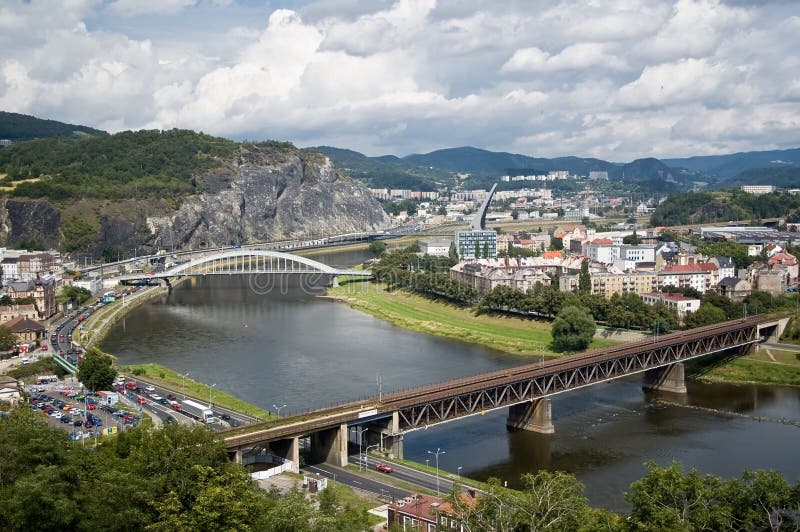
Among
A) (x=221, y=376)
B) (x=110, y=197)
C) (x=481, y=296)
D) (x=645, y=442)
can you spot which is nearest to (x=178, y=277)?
(x=110, y=197)

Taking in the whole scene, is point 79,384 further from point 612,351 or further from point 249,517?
point 612,351

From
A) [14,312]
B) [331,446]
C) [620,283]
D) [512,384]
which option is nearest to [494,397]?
[512,384]

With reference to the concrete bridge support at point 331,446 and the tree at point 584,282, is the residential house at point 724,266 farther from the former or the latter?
the concrete bridge support at point 331,446

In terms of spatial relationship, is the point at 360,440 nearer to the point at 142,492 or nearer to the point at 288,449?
the point at 288,449

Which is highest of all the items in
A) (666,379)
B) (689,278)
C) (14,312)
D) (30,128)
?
(30,128)

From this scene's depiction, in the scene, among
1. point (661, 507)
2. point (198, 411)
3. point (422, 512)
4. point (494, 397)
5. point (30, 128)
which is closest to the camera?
point (661, 507)

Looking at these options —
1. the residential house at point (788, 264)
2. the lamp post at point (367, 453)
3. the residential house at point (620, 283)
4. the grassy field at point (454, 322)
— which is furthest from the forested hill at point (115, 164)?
the lamp post at point (367, 453)
